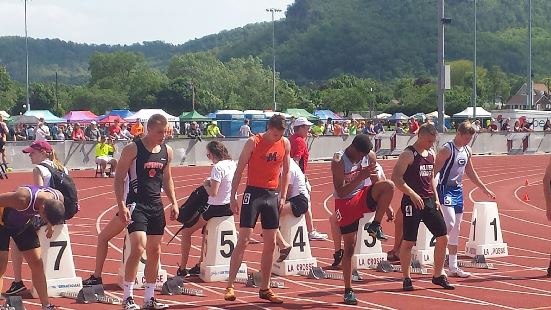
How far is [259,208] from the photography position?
988 centimetres

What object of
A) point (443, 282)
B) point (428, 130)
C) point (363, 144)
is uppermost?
point (428, 130)

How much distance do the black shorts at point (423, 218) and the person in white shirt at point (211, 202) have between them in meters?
2.13

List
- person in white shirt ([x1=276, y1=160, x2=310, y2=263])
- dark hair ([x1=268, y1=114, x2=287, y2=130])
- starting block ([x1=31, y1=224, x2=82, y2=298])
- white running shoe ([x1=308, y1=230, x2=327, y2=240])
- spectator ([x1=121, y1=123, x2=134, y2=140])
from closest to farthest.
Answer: dark hair ([x1=268, y1=114, x2=287, y2=130]), starting block ([x1=31, y1=224, x2=82, y2=298]), person in white shirt ([x1=276, y1=160, x2=310, y2=263]), white running shoe ([x1=308, y1=230, x2=327, y2=240]), spectator ([x1=121, y1=123, x2=134, y2=140])

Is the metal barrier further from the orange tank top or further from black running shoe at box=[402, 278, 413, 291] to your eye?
the orange tank top

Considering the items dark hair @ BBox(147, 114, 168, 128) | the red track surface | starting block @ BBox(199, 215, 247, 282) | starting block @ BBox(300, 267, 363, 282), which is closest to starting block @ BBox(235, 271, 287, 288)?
the red track surface

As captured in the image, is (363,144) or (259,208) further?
(363,144)

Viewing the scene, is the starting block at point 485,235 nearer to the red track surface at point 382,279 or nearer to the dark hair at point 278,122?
the red track surface at point 382,279

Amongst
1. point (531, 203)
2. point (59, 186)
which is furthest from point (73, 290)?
point (531, 203)

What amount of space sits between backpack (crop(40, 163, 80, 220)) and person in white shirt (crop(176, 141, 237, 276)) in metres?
1.57

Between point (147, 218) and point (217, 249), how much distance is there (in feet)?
7.59

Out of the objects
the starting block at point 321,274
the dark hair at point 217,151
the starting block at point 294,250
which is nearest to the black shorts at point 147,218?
the dark hair at point 217,151

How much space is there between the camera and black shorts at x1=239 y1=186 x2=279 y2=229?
32.3 ft

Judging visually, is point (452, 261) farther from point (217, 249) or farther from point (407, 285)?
point (217, 249)

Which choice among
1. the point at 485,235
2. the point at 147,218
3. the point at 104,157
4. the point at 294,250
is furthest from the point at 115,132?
the point at 147,218
